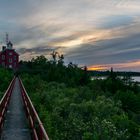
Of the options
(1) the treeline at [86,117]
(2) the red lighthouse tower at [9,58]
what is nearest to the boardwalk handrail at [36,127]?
(1) the treeline at [86,117]

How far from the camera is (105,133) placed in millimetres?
12914

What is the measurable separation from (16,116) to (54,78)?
5127 cm

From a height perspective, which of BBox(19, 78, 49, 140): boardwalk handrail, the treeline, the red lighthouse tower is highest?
the red lighthouse tower

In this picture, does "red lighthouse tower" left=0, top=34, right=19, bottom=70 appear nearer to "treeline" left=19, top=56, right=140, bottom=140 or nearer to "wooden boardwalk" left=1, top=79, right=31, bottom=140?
"treeline" left=19, top=56, right=140, bottom=140

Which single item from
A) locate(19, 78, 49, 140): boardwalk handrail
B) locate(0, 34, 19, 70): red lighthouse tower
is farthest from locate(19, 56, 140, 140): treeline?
locate(0, 34, 19, 70): red lighthouse tower

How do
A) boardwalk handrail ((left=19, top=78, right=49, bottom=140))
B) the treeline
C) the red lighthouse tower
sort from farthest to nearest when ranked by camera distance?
the red lighthouse tower
the treeline
boardwalk handrail ((left=19, top=78, right=49, bottom=140))

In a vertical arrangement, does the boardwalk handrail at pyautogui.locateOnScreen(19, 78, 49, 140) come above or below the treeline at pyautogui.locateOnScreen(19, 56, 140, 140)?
above

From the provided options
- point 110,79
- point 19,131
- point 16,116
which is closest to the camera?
point 19,131

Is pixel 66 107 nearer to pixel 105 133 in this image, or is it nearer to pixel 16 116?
pixel 16 116

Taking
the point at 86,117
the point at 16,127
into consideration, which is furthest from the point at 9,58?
the point at 16,127

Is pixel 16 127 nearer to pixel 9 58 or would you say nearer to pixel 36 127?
pixel 36 127

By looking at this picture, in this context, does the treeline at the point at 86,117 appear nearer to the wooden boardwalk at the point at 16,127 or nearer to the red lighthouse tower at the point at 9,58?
the wooden boardwalk at the point at 16,127

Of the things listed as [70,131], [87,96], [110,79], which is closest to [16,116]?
[70,131]

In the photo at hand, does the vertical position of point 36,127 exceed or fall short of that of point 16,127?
it exceeds it
